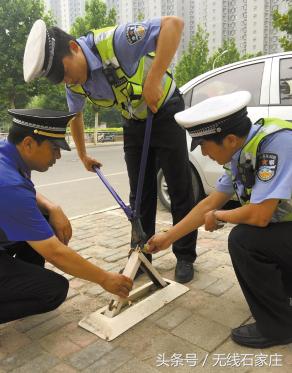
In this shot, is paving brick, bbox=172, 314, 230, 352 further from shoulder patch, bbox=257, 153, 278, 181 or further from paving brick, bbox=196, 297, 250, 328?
shoulder patch, bbox=257, 153, 278, 181

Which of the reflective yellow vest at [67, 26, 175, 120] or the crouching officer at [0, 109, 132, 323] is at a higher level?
the reflective yellow vest at [67, 26, 175, 120]

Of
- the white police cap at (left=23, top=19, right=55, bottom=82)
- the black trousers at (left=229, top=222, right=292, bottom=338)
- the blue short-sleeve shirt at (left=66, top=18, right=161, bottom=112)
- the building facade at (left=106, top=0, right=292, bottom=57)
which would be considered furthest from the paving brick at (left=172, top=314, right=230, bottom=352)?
the building facade at (left=106, top=0, right=292, bottom=57)

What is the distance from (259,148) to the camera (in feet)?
5.84

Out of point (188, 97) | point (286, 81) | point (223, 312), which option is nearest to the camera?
point (223, 312)

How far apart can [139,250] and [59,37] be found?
1258 millimetres

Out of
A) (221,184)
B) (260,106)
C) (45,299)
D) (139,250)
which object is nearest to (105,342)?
(45,299)

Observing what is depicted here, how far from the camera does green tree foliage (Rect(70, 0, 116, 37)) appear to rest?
19.4 metres

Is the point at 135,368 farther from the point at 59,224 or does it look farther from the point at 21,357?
the point at 59,224

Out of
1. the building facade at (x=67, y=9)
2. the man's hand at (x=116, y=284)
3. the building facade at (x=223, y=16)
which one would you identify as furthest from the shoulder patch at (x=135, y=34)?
the building facade at (x=67, y=9)

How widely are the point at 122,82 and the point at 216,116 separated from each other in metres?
0.75

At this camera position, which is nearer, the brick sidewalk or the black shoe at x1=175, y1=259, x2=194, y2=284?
the brick sidewalk

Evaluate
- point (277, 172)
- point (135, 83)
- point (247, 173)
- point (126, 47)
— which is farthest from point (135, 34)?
point (277, 172)

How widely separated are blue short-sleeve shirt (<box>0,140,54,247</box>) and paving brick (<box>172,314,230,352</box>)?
33.4 inches

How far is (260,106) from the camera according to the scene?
3781mm
